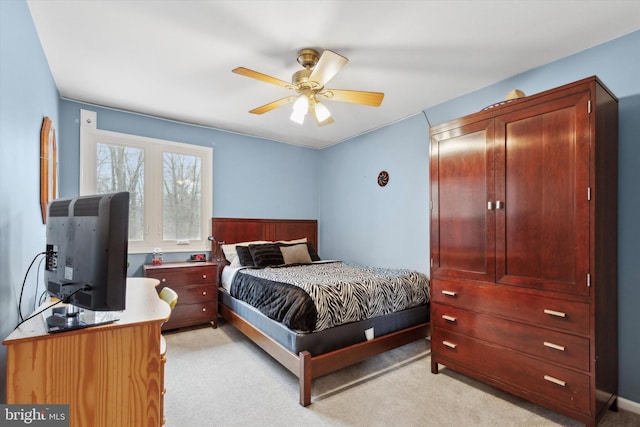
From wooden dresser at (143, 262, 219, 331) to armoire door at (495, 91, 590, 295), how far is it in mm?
2983

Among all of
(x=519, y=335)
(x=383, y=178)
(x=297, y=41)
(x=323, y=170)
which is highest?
(x=297, y=41)

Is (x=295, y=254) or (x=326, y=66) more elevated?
(x=326, y=66)

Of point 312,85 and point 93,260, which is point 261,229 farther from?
point 93,260

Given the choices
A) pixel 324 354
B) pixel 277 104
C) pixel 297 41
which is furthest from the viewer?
pixel 277 104

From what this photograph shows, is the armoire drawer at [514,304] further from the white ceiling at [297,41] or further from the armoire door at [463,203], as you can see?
the white ceiling at [297,41]

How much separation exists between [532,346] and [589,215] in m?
0.91

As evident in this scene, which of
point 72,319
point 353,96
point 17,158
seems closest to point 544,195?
point 353,96

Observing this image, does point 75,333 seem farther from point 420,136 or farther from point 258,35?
point 420,136

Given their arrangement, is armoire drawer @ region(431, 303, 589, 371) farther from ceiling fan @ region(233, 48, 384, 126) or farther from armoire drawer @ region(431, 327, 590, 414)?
ceiling fan @ region(233, 48, 384, 126)

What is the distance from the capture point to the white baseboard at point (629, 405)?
204 cm

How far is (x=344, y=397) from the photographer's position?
221 centimetres

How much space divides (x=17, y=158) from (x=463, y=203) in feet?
9.22

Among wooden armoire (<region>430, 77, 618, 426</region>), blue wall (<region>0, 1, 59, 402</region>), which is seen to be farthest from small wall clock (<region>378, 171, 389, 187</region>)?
blue wall (<region>0, 1, 59, 402</region>)

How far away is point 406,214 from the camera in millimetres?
3717
